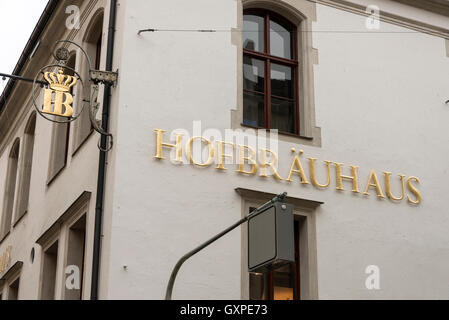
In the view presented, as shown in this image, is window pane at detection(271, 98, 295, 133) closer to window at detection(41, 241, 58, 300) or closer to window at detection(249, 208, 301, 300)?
window at detection(249, 208, 301, 300)

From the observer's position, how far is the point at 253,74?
57.9 ft

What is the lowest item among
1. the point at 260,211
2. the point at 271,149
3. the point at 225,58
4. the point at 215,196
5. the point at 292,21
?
the point at 260,211

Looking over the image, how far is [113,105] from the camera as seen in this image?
52.3ft

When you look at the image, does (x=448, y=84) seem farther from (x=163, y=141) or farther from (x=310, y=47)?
(x=163, y=141)

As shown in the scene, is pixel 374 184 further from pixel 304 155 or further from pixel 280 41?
pixel 280 41

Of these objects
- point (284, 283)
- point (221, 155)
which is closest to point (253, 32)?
point (221, 155)

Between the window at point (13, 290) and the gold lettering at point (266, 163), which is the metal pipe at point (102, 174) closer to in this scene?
the gold lettering at point (266, 163)

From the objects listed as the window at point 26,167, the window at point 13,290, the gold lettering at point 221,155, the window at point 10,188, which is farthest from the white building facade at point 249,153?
the window at point 10,188

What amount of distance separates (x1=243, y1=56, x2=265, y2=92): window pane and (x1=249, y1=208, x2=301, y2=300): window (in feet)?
8.27

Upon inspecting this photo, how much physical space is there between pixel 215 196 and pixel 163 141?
1.25 m

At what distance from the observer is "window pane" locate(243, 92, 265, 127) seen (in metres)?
17.2

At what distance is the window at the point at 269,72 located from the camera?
17.4 meters

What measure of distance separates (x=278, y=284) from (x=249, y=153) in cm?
Answer: 227

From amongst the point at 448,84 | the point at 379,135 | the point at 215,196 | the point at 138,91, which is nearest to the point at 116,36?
the point at 138,91
